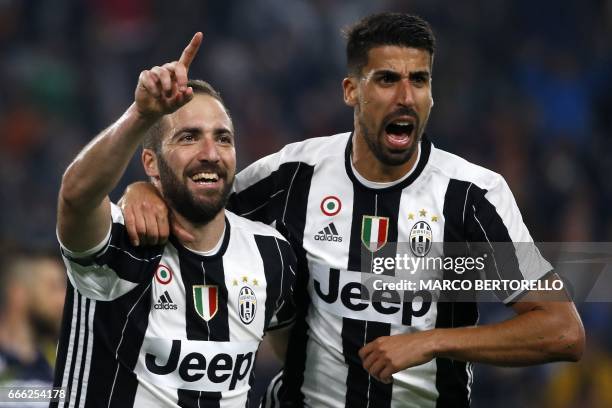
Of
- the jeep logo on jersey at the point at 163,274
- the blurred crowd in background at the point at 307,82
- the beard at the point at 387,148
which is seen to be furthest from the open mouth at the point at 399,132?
the blurred crowd in background at the point at 307,82

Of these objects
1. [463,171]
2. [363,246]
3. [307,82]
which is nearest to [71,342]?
[363,246]

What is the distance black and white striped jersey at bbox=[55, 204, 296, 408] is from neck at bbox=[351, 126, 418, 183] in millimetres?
655

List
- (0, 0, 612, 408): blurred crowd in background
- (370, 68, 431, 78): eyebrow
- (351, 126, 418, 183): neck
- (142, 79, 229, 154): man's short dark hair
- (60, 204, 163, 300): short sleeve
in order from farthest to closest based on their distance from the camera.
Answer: (0, 0, 612, 408): blurred crowd in background < (351, 126, 418, 183): neck < (370, 68, 431, 78): eyebrow < (142, 79, 229, 154): man's short dark hair < (60, 204, 163, 300): short sleeve

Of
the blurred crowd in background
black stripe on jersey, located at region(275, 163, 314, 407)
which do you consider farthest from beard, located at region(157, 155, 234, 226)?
the blurred crowd in background

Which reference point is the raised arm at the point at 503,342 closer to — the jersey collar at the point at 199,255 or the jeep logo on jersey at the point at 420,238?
the jeep logo on jersey at the point at 420,238

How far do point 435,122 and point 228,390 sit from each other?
5.33 meters

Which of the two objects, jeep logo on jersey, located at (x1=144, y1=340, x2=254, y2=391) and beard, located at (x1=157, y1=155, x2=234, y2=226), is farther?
beard, located at (x1=157, y1=155, x2=234, y2=226)

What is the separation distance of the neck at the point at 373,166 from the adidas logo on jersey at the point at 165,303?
0.87 metres

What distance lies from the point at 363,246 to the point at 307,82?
5.04 meters

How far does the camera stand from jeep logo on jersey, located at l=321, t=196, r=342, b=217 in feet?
12.0

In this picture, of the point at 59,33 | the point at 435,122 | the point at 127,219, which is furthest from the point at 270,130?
the point at 127,219

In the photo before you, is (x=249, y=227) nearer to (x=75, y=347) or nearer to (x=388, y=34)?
(x=75, y=347)

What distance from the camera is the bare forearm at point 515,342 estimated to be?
10.8 feet

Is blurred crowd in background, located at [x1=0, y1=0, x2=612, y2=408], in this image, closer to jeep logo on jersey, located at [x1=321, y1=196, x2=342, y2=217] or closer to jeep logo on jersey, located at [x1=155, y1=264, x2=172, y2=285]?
jeep logo on jersey, located at [x1=321, y1=196, x2=342, y2=217]
